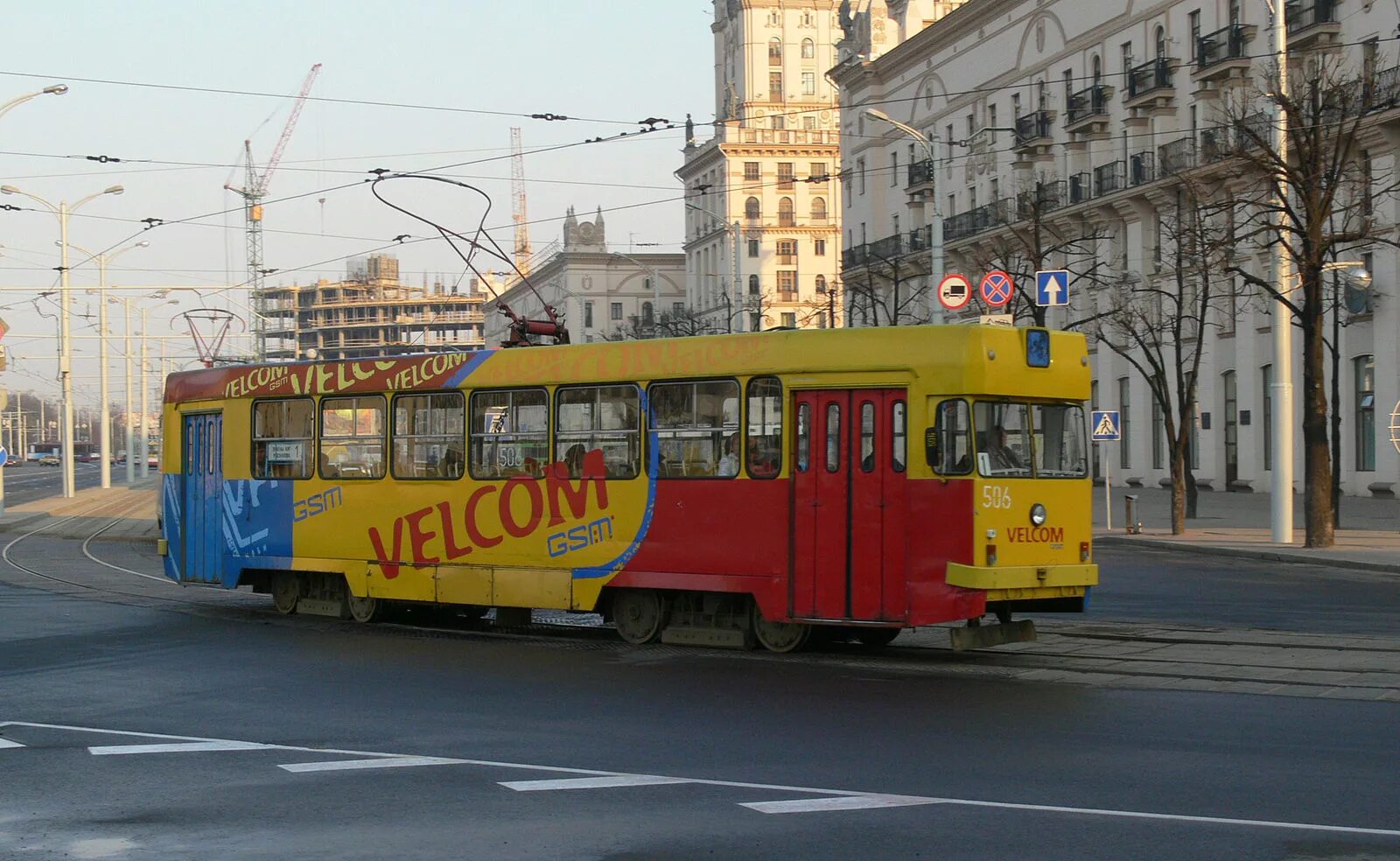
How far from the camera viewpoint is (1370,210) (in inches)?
1350

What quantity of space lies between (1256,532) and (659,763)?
2812 centimetres

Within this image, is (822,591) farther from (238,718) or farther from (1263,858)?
(1263,858)

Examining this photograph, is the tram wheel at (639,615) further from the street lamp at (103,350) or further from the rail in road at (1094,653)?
the street lamp at (103,350)

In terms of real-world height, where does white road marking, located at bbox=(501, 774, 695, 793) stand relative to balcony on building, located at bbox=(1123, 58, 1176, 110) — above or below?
below

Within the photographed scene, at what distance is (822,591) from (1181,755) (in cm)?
545

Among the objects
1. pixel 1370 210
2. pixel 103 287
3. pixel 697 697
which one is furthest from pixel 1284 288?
pixel 103 287

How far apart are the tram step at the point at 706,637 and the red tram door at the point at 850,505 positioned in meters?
0.90

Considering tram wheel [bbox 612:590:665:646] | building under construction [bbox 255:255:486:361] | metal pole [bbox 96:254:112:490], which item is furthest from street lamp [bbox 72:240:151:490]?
building under construction [bbox 255:255:486:361]

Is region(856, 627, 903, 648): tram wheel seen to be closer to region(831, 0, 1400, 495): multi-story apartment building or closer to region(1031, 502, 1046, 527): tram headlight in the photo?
region(1031, 502, 1046, 527): tram headlight

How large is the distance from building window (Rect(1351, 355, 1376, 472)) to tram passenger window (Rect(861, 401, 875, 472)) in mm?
35117

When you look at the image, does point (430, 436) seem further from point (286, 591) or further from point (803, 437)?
point (803, 437)

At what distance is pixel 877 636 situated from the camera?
54.5 ft

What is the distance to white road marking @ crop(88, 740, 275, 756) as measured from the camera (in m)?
10.8

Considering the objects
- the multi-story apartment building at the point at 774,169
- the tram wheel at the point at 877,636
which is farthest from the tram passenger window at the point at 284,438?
the multi-story apartment building at the point at 774,169
